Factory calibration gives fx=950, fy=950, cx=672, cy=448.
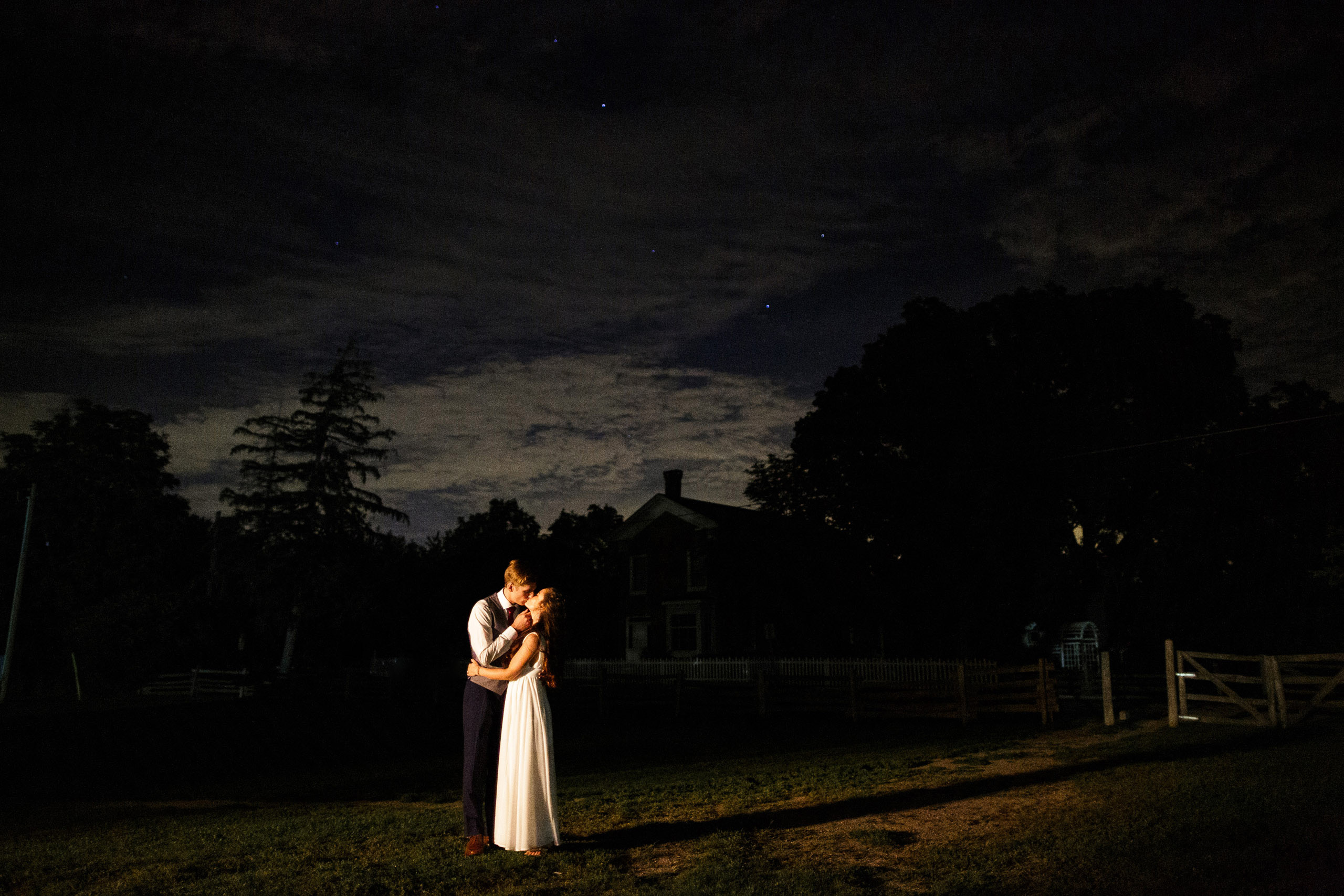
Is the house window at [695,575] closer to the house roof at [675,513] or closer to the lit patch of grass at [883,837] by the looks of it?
the house roof at [675,513]

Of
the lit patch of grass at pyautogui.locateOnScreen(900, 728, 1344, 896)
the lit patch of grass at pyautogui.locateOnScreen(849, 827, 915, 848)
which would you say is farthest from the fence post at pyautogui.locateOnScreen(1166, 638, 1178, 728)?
the lit patch of grass at pyautogui.locateOnScreen(849, 827, 915, 848)

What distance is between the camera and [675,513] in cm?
4225

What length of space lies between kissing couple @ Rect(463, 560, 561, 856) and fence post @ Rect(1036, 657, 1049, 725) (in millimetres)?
15159

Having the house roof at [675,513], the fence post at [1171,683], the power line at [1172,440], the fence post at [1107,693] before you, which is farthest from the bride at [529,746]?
the house roof at [675,513]

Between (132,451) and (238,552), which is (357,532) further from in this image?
(132,451)

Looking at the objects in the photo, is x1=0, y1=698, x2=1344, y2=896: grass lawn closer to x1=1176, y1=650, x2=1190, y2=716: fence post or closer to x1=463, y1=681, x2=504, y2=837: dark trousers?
x1=463, y1=681, x2=504, y2=837: dark trousers

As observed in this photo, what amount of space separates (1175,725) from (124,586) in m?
44.5

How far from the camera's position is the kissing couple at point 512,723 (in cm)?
678

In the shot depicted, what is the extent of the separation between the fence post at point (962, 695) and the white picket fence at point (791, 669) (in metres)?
0.18

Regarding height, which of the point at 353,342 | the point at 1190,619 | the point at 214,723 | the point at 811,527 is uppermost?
the point at 353,342

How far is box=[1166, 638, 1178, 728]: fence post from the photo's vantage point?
1608 cm

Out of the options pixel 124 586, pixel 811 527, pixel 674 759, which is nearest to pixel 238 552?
pixel 124 586

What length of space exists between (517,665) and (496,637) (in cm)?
27

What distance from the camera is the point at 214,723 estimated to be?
25078mm
